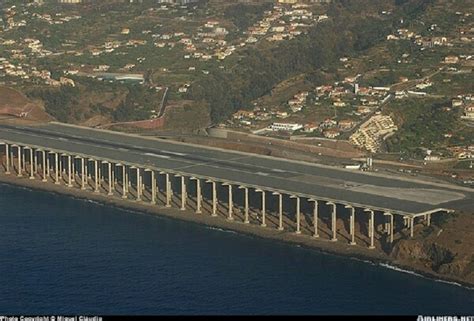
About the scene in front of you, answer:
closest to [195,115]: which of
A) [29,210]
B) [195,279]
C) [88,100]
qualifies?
[88,100]

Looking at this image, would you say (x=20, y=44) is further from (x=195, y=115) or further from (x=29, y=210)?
(x=29, y=210)

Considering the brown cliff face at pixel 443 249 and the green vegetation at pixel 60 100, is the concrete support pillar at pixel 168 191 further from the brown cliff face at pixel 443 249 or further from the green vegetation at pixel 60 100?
the green vegetation at pixel 60 100

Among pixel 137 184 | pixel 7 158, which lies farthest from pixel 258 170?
pixel 7 158

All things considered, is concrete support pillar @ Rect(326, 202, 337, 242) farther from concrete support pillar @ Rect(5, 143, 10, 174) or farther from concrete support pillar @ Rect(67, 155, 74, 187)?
concrete support pillar @ Rect(5, 143, 10, 174)

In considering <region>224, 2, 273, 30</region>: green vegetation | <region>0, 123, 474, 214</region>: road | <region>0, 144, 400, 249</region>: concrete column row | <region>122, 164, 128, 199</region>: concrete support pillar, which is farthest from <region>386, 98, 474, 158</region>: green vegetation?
<region>224, 2, 273, 30</region>: green vegetation

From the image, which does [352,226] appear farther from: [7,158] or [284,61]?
[284,61]
